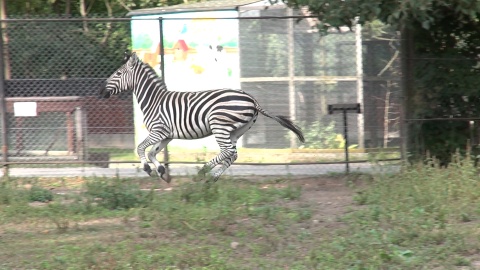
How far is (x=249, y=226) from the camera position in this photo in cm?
823

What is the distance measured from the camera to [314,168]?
12539 millimetres

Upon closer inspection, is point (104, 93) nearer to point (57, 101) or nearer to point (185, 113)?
point (57, 101)

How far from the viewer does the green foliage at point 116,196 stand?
9.47 metres

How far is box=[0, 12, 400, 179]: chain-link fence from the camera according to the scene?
1227cm

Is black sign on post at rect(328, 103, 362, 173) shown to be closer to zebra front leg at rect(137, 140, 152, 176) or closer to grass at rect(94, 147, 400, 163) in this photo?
grass at rect(94, 147, 400, 163)

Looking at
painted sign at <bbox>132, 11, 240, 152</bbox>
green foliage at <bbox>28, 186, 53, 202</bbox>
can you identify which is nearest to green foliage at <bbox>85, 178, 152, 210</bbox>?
green foliage at <bbox>28, 186, 53, 202</bbox>

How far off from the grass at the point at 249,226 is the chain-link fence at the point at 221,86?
1.93m

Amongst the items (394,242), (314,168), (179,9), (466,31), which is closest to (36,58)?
(179,9)

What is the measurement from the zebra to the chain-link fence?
57cm

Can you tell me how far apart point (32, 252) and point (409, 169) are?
5077 mm

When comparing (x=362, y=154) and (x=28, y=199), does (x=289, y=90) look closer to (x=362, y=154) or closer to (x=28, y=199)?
(x=362, y=154)

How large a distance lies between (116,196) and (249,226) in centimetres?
206

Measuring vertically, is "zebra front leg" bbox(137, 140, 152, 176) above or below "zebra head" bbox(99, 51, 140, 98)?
below

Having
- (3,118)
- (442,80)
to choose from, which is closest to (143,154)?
(3,118)
